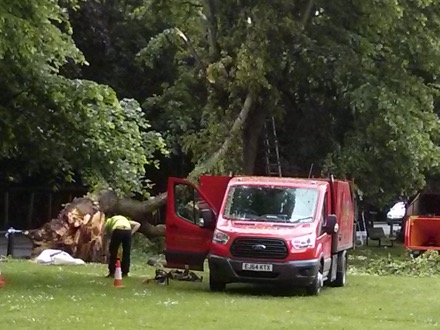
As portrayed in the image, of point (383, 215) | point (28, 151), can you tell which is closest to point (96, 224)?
point (28, 151)

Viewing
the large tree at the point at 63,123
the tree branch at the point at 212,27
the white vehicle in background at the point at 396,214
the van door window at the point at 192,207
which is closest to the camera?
the large tree at the point at 63,123

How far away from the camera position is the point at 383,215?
60.4 metres

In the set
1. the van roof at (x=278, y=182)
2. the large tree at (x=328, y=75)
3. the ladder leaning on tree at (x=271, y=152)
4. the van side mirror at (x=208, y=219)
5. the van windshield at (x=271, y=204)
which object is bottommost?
the van side mirror at (x=208, y=219)

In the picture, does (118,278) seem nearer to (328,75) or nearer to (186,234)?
(186,234)

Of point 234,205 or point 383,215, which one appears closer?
point 234,205

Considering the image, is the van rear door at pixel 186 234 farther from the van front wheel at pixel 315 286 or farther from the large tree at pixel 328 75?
the large tree at pixel 328 75

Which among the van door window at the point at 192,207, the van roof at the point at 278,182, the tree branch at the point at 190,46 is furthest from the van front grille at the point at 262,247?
the tree branch at the point at 190,46

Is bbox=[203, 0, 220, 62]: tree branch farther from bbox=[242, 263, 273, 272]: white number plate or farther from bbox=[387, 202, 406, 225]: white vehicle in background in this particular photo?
bbox=[387, 202, 406, 225]: white vehicle in background

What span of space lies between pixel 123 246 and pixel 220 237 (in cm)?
231

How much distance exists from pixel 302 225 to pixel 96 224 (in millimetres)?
9672

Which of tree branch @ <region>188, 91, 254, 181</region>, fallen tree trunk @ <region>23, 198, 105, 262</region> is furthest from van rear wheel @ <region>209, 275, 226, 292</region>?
tree branch @ <region>188, 91, 254, 181</region>

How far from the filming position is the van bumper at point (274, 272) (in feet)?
56.5

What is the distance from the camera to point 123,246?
19.0 metres

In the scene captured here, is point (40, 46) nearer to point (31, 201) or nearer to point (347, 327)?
point (347, 327)
